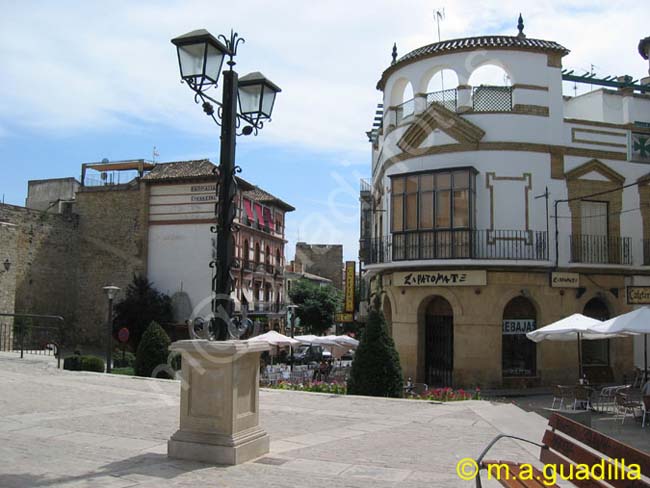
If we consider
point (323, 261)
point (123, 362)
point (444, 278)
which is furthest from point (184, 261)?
point (323, 261)

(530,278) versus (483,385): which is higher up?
(530,278)

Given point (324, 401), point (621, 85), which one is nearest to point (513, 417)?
point (324, 401)

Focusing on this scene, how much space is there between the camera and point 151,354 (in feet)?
62.1

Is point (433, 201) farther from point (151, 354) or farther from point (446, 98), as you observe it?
point (151, 354)

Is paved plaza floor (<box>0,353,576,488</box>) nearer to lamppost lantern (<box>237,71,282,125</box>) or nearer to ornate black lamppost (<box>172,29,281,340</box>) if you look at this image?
ornate black lamppost (<box>172,29,281,340</box>)

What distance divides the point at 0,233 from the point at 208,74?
90.1 feet

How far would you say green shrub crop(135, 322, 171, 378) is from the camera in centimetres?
1884

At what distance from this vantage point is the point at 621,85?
2516 cm

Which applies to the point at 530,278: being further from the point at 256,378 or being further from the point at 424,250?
the point at 256,378

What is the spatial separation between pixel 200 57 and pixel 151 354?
43.1 feet

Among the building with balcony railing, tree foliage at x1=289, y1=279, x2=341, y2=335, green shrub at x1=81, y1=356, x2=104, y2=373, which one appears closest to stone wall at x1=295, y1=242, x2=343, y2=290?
tree foliage at x1=289, y1=279, x2=341, y2=335

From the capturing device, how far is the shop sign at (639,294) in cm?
2147

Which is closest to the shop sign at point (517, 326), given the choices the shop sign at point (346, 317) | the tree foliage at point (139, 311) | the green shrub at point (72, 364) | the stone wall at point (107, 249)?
the green shrub at point (72, 364)

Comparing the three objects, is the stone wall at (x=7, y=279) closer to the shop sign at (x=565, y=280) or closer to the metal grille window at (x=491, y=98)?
the metal grille window at (x=491, y=98)
